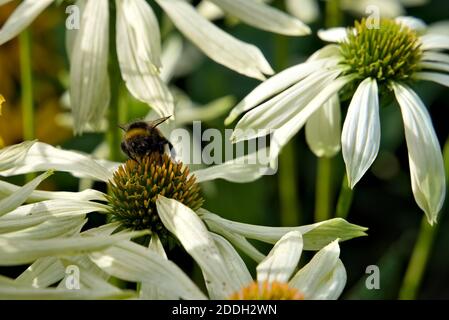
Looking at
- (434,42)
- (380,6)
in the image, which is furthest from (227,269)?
(380,6)

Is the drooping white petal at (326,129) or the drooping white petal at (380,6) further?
the drooping white petal at (380,6)

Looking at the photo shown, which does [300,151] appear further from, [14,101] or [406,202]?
[14,101]

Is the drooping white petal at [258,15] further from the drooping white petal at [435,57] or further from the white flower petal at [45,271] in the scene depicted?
the white flower petal at [45,271]

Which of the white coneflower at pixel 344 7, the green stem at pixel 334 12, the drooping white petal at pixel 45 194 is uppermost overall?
the white coneflower at pixel 344 7

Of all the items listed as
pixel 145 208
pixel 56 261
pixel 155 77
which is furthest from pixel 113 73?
pixel 56 261

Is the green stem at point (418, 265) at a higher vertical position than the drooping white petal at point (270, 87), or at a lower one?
lower

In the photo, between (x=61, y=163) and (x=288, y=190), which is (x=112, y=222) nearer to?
(x=61, y=163)

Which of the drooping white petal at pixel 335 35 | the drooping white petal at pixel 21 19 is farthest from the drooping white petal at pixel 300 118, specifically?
the drooping white petal at pixel 21 19
